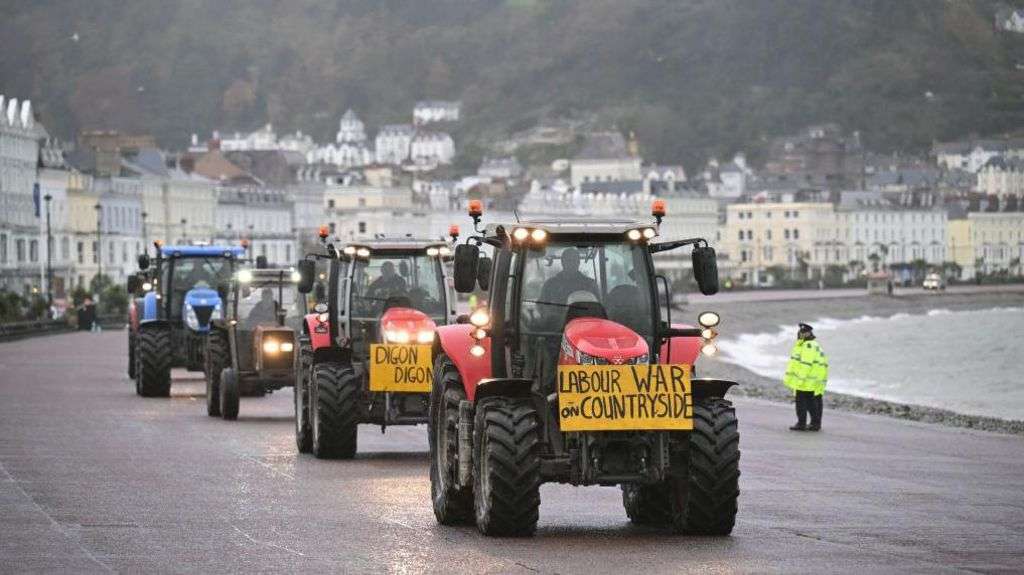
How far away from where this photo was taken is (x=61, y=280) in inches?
6570

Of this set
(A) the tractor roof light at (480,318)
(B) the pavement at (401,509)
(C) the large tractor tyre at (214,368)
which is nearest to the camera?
(B) the pavement at (401,509)

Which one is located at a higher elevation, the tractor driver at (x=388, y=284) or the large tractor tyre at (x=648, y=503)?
the tractor driver at (x=388, y=284)

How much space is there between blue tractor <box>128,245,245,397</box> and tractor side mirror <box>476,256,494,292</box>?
848 inches

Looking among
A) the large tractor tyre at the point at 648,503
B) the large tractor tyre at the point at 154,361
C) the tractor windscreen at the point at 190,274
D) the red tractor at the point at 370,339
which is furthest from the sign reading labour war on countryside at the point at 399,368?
the tractor windscreen at the point at 190,274

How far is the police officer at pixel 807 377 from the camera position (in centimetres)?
3784

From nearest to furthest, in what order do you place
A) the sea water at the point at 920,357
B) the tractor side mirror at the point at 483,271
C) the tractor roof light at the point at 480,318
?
1. the tractor roof light at the point at 480,318
2. the tractor side mirror at the point at 483,271
3. the sea water at the point at 920,357

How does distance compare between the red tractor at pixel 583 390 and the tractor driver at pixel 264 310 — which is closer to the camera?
the red tractor at pixel 583 390

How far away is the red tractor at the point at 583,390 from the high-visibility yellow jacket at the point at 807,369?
16.7 meters

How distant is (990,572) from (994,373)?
7660 centimetres

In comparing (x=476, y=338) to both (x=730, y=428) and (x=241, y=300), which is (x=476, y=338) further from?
(x=241, y=300)

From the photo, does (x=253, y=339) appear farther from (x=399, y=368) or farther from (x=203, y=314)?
(x=399, y=368)

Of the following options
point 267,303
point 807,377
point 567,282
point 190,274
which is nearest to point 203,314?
point 190,274

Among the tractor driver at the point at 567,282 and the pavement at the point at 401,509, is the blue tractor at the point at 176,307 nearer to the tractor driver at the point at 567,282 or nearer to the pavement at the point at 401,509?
the pavement at the point at 401,509

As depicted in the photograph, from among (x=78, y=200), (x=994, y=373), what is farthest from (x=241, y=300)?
(x=78, y=200)
